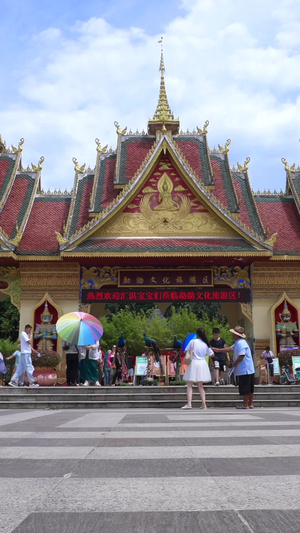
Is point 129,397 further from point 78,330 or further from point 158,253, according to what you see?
point 158,253

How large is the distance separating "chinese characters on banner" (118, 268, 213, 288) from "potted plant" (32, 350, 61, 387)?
3.58 metres

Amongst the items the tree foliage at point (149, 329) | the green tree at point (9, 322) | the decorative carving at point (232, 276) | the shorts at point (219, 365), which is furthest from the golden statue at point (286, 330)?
the green tree at point (9, 322)

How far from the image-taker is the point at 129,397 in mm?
12125

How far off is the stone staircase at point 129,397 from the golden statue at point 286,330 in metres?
5.47

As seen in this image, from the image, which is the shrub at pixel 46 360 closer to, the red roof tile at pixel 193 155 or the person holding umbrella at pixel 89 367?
the person holding umbrella at pixel 89 367

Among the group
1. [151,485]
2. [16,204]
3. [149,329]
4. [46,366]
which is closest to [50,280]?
[46,366]

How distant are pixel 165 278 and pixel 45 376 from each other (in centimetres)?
557

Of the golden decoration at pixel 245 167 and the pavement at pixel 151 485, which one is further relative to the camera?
the golden decoration at pixel 245 167

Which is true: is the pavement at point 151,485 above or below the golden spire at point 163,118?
below

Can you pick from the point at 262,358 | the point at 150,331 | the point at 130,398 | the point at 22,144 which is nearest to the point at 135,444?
the point at 130,398

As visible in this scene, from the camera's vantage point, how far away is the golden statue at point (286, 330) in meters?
18.9

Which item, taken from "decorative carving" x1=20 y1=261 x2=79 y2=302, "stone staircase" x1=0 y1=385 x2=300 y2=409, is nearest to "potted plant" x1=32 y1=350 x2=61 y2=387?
"decorative carving" x1=20 y1=261 x2=79 y2=302

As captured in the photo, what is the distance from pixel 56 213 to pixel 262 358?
33.1 ft

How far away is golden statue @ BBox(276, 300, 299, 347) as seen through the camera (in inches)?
746
